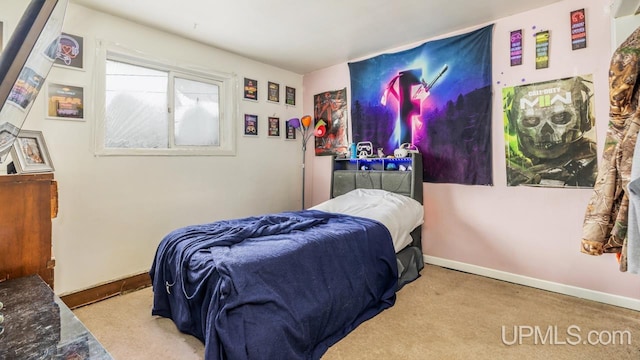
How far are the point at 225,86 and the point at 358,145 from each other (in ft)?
5.68

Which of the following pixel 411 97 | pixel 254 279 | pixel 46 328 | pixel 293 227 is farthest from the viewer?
pixel 411 97

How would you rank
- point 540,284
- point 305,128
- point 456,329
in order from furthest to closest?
point 305,128, point 540,284, point 456,329

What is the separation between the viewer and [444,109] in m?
3.16

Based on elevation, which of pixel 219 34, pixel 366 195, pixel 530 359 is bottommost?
pixel 530 359

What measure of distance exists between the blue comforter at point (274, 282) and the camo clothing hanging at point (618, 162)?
4.34ft

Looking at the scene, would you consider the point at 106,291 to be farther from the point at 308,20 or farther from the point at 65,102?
the point at 308,20

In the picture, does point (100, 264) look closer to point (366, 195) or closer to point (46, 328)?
point (46, 328)

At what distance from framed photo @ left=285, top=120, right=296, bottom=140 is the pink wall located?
1.82 meters

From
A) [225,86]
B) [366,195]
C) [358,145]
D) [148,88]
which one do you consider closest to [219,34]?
[225,86]

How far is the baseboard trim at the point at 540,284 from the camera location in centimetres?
232

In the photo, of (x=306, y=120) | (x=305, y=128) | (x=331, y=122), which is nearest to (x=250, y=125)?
(x=306, y=120)

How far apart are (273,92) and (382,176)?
183cm

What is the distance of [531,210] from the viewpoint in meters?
2.71

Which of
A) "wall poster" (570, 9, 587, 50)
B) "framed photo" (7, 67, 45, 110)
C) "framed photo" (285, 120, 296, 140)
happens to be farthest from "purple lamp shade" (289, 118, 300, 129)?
"framed photo" (7, 67, 45, 110)
